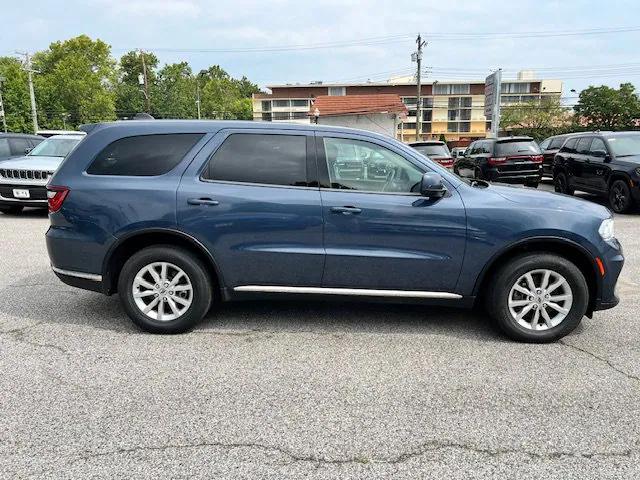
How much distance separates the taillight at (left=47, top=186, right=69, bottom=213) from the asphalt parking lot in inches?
41.6

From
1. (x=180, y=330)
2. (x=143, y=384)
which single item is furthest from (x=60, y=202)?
(x=143, y=384)

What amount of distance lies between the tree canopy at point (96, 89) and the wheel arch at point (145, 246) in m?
46.4

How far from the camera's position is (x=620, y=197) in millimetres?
10859

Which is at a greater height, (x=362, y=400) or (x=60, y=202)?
(x=60, y=202)

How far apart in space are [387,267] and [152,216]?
1.96m

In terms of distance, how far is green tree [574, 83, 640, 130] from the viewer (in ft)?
149

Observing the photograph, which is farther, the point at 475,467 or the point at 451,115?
the point at 451,115

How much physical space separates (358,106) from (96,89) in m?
50.1

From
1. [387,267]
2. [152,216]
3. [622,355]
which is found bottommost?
[622,355]

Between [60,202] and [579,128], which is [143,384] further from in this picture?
[579,128]

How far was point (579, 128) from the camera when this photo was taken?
48.0 m

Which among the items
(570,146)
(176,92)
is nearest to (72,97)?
(176,92)

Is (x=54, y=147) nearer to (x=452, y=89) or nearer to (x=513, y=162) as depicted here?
(x=513, y=162)

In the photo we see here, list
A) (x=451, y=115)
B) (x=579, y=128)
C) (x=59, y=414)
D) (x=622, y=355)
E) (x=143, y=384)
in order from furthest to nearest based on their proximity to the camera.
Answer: (x=451, y=115) < (x=579, y=128) < (x=622, y=355) < (x=143, y=384) < (x=59, y=414)
